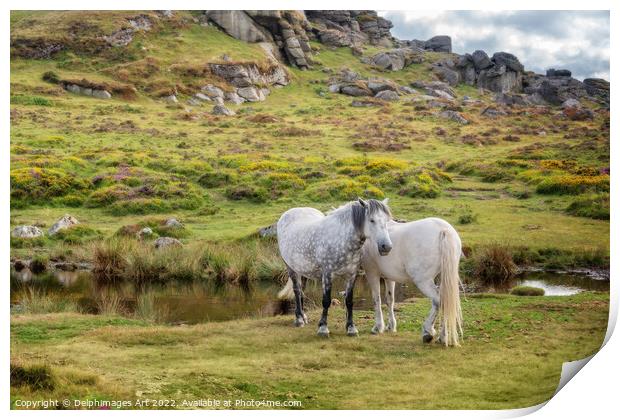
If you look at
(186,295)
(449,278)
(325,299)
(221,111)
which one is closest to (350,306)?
(325,299)

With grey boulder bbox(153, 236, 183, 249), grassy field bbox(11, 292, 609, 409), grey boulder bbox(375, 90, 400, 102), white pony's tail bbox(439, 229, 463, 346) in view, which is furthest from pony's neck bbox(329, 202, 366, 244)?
grey boulder bbox(375, 90, 400, 102)

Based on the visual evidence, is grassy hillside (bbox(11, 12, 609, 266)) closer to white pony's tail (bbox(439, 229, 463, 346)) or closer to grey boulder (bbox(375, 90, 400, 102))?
grey boulder (bbox(375, 90, 400, 102))

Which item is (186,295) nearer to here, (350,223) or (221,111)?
(350,223)

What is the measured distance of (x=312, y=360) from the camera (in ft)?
32.0

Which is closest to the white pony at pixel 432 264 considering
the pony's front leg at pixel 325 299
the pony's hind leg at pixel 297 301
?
the pony's front leg at pixel 325 299

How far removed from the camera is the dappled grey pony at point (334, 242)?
33.5 ft

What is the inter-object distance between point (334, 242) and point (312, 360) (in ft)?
7.32

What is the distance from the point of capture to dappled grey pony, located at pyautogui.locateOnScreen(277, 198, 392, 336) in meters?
10.2

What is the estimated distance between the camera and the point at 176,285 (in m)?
18.6

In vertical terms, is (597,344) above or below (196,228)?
above

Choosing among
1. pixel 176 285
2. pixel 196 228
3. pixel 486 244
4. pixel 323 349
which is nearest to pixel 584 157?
pixel 486 244

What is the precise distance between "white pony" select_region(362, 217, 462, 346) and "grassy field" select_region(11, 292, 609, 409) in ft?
1.66
